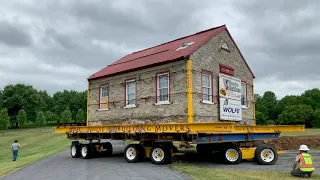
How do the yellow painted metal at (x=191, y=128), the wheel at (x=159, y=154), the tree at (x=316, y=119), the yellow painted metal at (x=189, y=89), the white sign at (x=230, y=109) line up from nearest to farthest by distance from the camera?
1. the yellow painted metal at (x=191, y=128)
2. the wheel at (x=159, y=154)
3. the yellow painted metal at (x=189, y=89)
4. the white sign at (x=230, y=109)
5. the tree at (x=316, y=119)

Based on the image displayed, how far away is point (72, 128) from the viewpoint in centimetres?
2036

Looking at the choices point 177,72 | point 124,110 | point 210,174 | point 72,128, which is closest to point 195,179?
point 210,174

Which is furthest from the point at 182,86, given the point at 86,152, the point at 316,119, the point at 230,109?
the point at 316,119

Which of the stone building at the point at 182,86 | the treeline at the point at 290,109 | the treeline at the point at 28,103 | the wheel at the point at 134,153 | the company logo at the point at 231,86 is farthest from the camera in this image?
the treeline at the point at 290,109

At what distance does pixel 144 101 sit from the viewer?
18469 mm

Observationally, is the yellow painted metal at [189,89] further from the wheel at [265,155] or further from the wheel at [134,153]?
the wheel at [265,155]

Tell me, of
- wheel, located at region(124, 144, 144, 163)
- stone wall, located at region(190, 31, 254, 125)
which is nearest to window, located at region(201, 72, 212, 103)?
stone wall, located at region(190, 31, 254, 125)

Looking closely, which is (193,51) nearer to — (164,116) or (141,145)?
(164,116)

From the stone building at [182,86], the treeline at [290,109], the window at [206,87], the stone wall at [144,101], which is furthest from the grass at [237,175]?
the treeline at [290,109]

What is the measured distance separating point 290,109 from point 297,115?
3807 mm

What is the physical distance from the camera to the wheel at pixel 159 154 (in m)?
14.9

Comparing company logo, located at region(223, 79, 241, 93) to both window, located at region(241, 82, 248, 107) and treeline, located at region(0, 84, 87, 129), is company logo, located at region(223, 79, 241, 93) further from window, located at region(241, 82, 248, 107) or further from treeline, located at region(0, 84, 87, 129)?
treeline, located at region(0, 84, 87, 129)

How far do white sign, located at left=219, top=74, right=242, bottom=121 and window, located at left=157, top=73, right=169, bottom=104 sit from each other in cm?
301

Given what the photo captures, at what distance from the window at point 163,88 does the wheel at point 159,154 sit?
2.99 m
